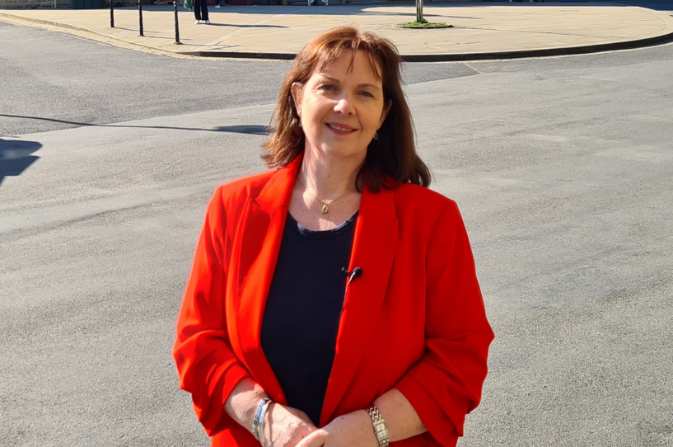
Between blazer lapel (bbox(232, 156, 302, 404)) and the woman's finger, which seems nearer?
the woman's finger

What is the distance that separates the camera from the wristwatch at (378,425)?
11.4ft

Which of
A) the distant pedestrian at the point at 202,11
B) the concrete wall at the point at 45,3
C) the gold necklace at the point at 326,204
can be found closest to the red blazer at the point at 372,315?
the gold necklace at the point at 326,204

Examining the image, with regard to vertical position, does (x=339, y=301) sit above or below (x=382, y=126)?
below

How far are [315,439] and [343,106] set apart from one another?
0.98 m

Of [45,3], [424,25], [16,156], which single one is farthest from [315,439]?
[45,3]

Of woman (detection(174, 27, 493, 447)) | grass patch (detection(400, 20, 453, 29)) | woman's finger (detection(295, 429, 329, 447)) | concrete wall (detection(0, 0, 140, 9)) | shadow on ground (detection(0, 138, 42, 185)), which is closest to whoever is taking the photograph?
woman's finger (detection(295, 429, 329, 447))

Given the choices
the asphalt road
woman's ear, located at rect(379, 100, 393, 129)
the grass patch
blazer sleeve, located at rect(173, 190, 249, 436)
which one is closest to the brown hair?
woman's ear, located at rect(379, 100, 393, 129)

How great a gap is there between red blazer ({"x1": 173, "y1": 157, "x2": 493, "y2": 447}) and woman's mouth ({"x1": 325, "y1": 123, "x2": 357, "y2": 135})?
19 cm

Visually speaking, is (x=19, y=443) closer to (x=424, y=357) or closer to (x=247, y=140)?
(x=424, y=357)

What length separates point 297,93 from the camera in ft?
12.3

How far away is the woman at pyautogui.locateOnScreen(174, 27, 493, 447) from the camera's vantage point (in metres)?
3.49

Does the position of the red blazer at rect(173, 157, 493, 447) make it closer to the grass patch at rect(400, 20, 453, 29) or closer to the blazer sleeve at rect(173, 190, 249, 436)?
the blazer sleeve at rect(173, 190, 249, 436)

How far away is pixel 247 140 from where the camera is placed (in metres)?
14.1

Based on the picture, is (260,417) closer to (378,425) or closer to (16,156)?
(378,425)
